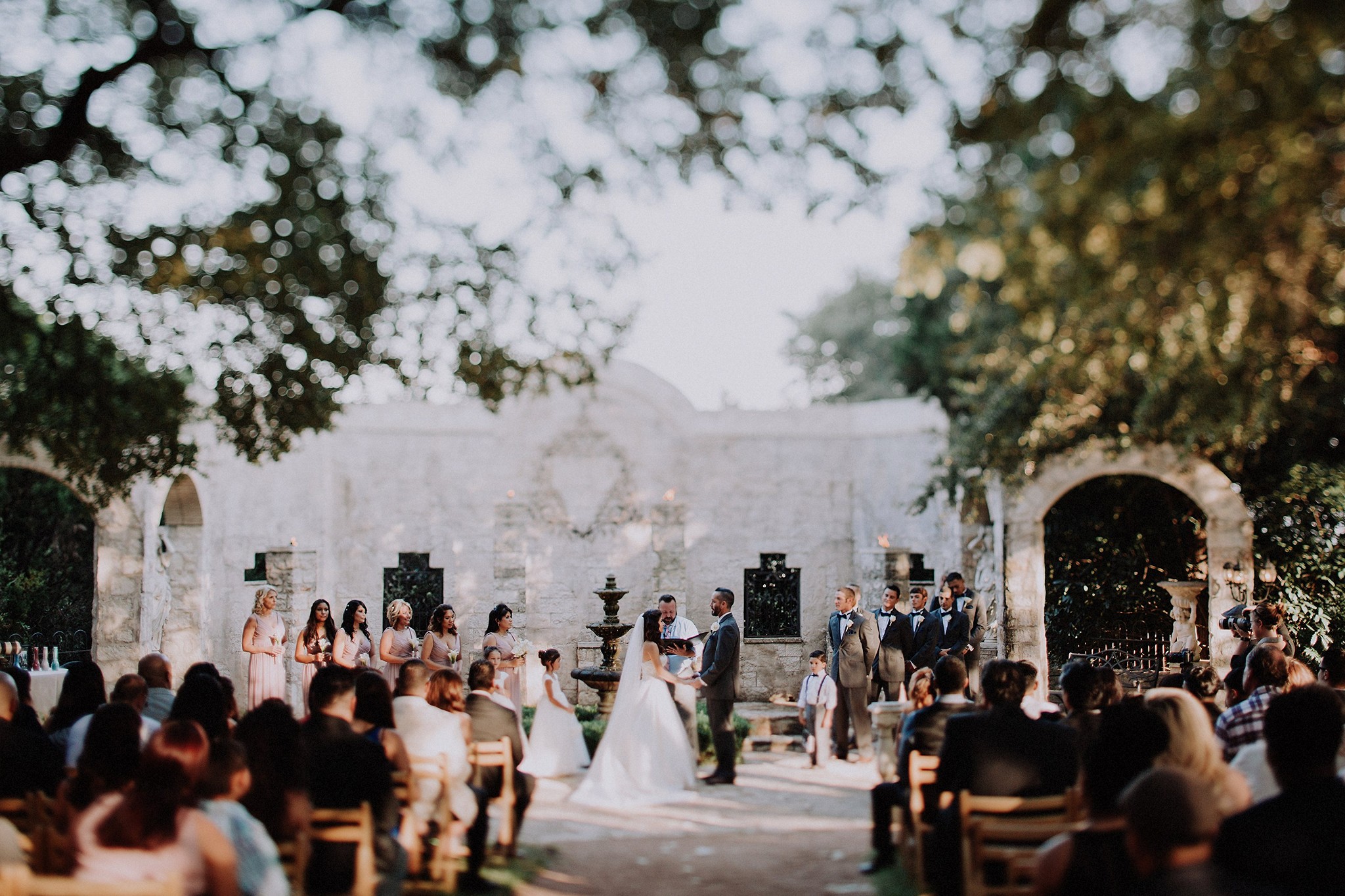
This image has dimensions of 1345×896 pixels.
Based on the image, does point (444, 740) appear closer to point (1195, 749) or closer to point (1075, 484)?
point (1195, 749)

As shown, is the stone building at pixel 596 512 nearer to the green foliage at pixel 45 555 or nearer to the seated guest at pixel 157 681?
the green foliage at pixel 45 555

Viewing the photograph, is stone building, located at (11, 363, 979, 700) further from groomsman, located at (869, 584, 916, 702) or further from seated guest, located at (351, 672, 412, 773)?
seated guest, located at (351, 672, 412, 773)

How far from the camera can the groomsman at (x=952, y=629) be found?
10.5 m

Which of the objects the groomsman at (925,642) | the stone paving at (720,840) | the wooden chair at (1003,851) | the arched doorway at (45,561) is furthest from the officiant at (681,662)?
the arched doorway at (45,561)

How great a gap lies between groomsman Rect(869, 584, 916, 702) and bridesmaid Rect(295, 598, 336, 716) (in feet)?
16.0

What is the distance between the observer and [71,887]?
311 centimetres

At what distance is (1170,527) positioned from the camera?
558 inches

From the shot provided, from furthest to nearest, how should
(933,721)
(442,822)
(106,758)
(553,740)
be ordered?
(553,740) → (933,721) → (442,822) → (106,758)

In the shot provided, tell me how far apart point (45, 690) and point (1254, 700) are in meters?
9.71

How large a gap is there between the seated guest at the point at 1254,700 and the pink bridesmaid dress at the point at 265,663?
24.8 feet

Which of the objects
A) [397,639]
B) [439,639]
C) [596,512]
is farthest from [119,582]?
[596,512]

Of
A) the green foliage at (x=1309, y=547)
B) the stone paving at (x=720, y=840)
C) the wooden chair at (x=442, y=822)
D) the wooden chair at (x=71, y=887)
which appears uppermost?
the green foliage at (x=1309, y=547)

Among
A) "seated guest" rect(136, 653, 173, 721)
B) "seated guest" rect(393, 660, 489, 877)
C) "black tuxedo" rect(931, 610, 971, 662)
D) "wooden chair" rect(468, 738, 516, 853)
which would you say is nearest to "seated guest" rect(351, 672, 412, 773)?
"seated guest" rect(393, 660, 489, 877)

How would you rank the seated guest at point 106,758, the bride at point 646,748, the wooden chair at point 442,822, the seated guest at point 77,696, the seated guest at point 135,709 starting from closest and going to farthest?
the seated guest at point 106,758 → the seated guest at point 135,709 → the wooden chair at point 442,822 → the seated guest at point 77,696 → the bride at point 646,748
